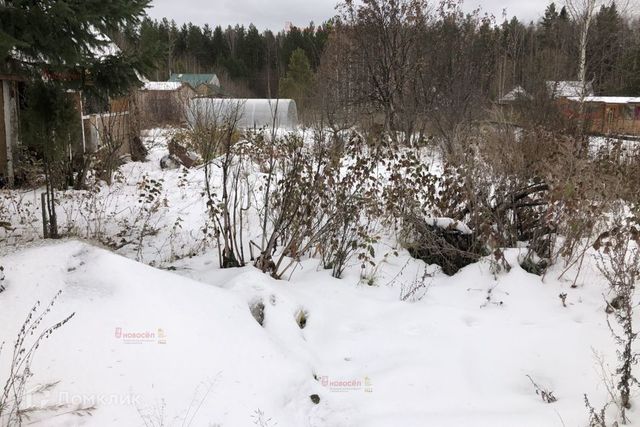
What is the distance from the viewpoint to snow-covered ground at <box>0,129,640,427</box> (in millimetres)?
2582

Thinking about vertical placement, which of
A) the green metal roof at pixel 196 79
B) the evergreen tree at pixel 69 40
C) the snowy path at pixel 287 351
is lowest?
the snowy path at pixel 287 351

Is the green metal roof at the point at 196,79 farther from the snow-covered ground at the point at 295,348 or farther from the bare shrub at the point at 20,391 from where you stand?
the bare shrub at the point at 20,391

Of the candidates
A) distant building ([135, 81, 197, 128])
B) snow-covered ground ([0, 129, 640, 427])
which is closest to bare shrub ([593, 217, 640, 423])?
snow-covered ground ([0, 129, 640, 427])

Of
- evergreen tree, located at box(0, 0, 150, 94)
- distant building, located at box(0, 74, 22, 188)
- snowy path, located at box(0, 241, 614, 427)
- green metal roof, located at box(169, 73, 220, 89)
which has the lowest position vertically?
snowy path, located at box(0, 241, 614, 427)

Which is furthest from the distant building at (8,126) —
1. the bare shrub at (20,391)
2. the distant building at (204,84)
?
the bare shrub at (20,391)

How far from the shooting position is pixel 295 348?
11.2ft

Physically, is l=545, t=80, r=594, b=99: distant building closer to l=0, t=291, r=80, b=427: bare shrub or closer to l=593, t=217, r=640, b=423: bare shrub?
l=593, t=217, r=640, b=423: bare shrub

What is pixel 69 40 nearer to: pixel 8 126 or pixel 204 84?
pixel 8 126

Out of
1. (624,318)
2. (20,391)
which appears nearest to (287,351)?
(20,391)

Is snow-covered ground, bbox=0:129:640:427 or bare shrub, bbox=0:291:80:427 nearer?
bare shrub, bbox=0:291:80:427

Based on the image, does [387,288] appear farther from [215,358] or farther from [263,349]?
[215,358]

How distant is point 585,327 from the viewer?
11.7 ft

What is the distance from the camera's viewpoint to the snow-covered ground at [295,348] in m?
2.58

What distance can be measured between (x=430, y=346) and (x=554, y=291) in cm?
141
